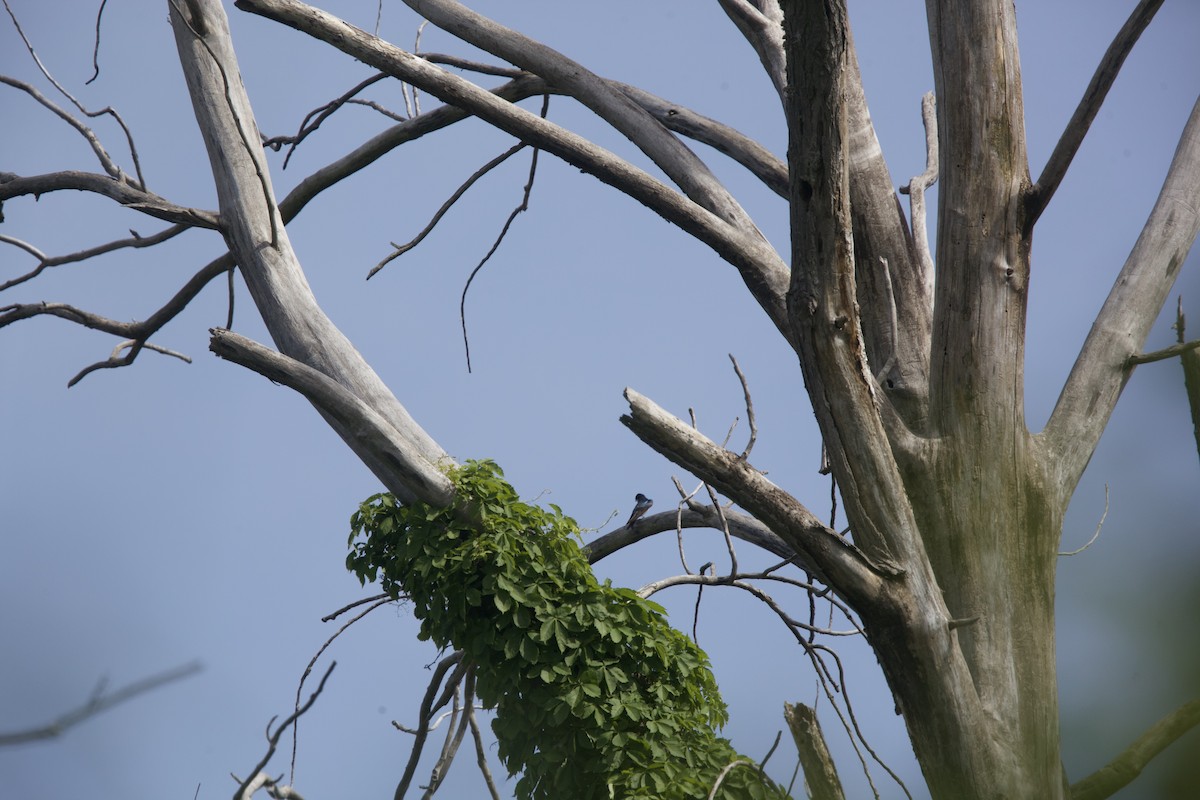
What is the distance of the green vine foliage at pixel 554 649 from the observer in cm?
364

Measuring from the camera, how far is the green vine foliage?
12.0ft

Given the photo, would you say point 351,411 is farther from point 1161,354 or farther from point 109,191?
point 1161,354

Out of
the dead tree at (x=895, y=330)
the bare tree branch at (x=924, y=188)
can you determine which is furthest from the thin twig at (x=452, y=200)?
the bare tree branch at (x=924, y=188)

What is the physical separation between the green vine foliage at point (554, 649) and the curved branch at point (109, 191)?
6.21 ft

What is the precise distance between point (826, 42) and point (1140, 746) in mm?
2329

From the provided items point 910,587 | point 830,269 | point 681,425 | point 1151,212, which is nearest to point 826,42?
point 830,269

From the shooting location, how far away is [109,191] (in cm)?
536

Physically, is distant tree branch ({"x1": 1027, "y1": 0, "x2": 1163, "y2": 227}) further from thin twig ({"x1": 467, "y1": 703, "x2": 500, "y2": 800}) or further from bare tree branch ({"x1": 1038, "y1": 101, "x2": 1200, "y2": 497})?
thin twig ({"x1": 467, "y1": 703, "x2": 500, "y2": 800})

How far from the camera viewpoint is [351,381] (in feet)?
14.6

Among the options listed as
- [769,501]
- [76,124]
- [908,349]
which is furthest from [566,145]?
[76,124]

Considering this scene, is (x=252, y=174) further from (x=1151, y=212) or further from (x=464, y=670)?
(x=1151, y=212)

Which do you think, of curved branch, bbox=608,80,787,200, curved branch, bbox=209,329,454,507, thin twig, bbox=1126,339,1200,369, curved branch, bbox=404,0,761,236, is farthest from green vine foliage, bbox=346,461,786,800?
thin twig, bbox=1126,339,1200,369

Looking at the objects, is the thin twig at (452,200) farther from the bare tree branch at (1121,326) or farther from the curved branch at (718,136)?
the bare tree branch at (1121,326)

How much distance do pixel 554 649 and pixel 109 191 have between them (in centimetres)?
363
